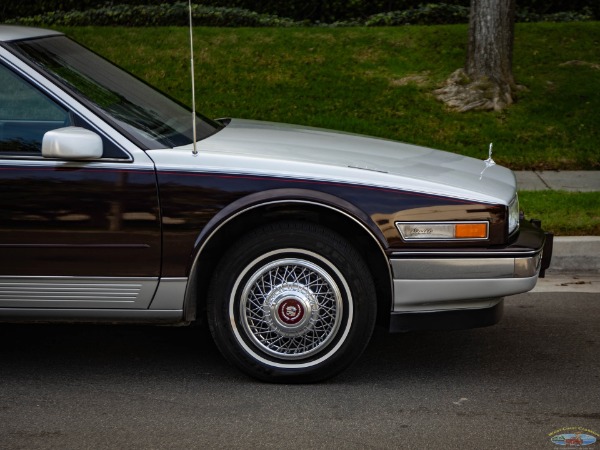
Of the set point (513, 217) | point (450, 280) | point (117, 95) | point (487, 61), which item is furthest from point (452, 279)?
point (487, 61)

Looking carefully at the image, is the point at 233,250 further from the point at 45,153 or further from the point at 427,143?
the point at 427,143

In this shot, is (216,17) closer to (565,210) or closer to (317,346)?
(565,210)

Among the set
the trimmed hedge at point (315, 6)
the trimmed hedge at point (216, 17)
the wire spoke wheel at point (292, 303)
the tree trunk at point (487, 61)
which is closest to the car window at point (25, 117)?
the wire spoke wheel at point (292, 303)

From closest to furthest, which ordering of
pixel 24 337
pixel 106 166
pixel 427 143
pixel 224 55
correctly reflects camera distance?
1. pixel 106 166
2. pixel 24 337
3. pixel 427 143
4. pixel 224 55

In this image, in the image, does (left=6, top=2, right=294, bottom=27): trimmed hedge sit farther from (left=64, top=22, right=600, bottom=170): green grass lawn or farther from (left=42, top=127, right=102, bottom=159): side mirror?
(left=42, top=127, right=102, bottom=159): side mirror

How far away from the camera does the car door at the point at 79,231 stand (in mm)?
4781

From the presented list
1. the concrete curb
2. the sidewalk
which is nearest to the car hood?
the sidewalk

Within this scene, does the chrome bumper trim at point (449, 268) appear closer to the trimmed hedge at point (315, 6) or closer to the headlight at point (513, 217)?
the headlight at point (513, 217)

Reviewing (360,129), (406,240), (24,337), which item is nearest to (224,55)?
(360,129)

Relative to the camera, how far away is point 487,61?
39.1 feet

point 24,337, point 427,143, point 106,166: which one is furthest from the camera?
point 427,143

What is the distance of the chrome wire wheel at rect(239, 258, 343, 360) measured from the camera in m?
4.87

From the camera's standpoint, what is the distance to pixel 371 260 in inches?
196

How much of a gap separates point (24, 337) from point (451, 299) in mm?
2443
